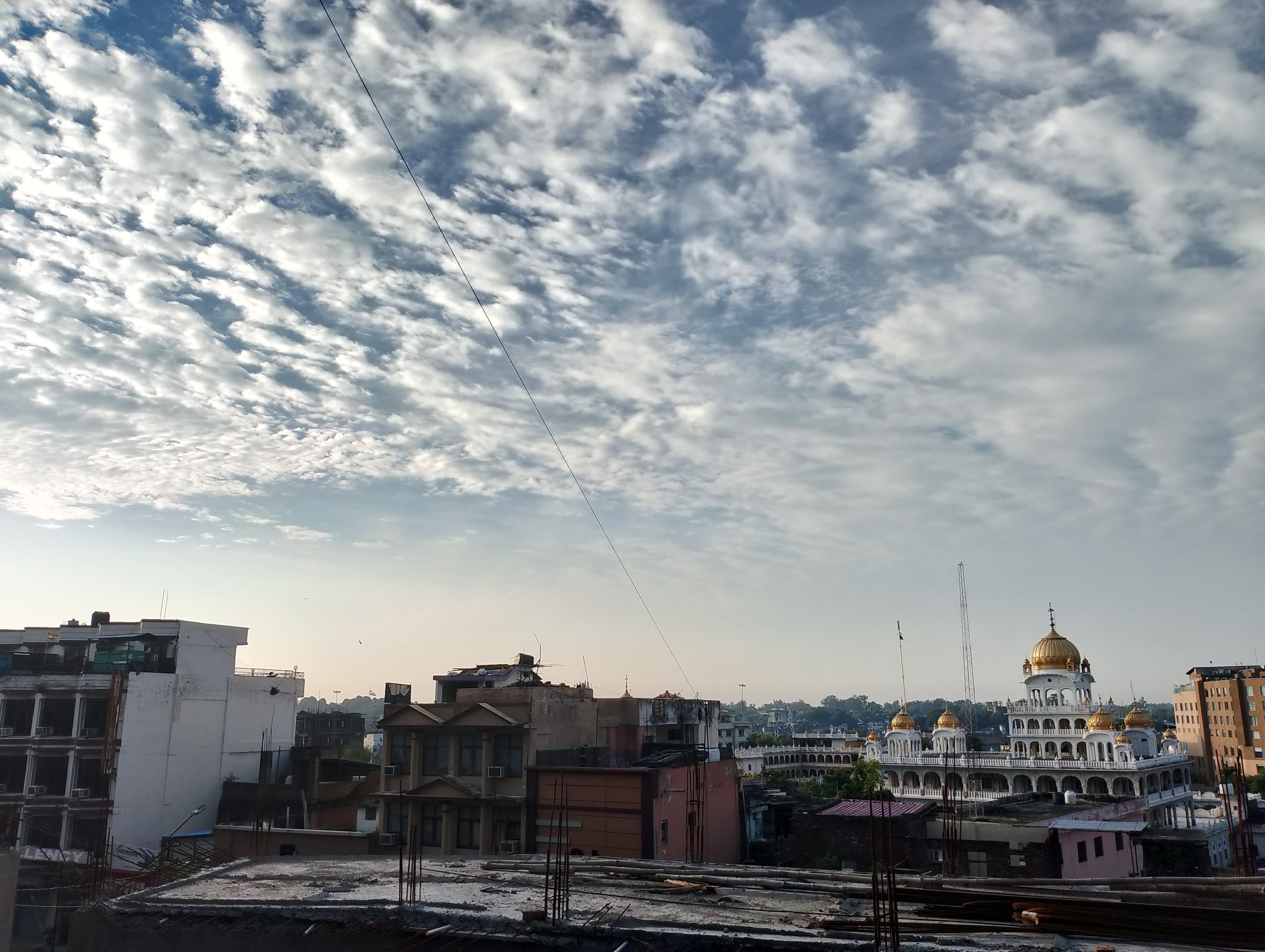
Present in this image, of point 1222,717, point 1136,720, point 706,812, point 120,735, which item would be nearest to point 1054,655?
point 1136,720

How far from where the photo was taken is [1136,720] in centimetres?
7919

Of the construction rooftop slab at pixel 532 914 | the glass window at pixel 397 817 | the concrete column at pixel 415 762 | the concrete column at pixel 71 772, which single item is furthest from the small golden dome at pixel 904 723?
the construction rooftop slab at pixel 532 914

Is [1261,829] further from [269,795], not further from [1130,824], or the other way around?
[269,795]

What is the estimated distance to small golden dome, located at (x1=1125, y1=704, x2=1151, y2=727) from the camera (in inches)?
3108

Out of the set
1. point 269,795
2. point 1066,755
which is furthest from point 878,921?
point 1066,755

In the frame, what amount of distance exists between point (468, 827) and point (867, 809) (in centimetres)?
1406

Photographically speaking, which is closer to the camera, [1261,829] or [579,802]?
[579,802]

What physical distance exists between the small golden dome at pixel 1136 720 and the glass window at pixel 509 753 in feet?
214

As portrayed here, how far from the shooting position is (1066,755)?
75750 millimetres

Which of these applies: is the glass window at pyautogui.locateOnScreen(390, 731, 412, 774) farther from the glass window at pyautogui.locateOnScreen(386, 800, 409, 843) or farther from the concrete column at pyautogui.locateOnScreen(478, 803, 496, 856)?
the concrete column at pyautogui.locateOnScreen(478, 803, 496, 856)

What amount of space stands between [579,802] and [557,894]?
16259 mm

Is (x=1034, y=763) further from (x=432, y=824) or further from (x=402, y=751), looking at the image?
(x=402, y=751)

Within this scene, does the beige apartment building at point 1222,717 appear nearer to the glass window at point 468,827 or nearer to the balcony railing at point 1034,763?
the balcony railing at point 1034,763

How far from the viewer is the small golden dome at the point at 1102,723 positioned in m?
74.1
